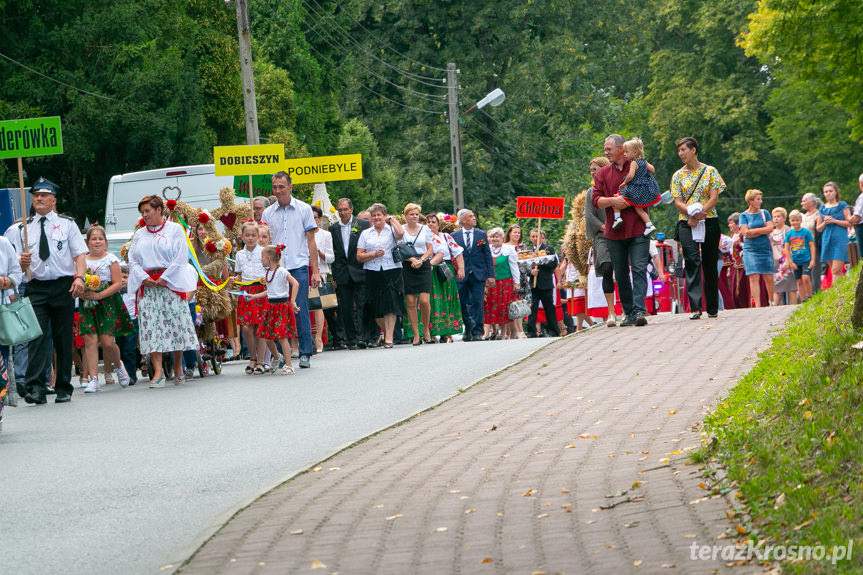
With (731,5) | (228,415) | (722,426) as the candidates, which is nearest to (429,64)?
(731,5)

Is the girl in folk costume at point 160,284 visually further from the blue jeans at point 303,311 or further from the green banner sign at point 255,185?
the green banner sign at point 255,185

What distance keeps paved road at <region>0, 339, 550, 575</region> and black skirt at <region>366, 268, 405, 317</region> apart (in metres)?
3.28

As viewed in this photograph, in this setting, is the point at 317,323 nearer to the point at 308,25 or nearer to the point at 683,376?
the point at 683,376

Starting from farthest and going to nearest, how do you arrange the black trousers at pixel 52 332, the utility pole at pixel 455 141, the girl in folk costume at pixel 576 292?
the utility pole at pixel 455 141 < the girl in folk costume at pixel 576 292 < the black trousers at pixel 52 332

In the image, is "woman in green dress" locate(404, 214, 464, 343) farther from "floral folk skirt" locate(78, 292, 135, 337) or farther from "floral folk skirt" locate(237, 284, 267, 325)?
"floral folk skirt" locate(78, 292, 135, 337)

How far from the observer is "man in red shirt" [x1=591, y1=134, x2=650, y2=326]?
1602 centimetres

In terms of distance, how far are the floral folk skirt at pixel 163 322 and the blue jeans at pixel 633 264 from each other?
4.83m

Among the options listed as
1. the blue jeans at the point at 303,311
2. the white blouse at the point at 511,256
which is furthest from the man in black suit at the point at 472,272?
the blue jeans at the point at 303,311

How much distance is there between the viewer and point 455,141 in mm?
44906

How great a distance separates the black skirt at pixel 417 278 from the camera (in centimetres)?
2056

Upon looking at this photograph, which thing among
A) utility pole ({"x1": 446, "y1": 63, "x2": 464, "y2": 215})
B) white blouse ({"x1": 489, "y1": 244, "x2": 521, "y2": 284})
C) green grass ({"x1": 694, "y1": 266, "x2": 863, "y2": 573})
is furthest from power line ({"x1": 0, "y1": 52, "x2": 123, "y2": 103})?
green grass ({"x1": 694, "y1": 266, "x2": 863, "y2": 573})

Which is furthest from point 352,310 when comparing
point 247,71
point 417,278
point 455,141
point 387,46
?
point 387,46

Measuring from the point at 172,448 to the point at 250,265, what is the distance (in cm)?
572

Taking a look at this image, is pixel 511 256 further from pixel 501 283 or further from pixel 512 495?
pixel 512 495
